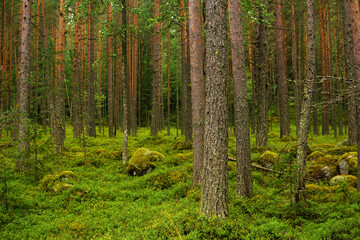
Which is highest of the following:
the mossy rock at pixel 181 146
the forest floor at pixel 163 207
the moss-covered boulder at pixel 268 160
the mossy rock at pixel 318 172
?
the mossy rock at pixel 181 146

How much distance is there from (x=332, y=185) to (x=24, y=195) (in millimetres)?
10111

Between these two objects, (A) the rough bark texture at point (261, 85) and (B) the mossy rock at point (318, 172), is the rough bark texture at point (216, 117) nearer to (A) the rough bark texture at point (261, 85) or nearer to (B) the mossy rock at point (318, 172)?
(B) the mossy rock at point (318, 172)

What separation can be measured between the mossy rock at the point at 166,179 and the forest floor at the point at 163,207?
0.12 ft

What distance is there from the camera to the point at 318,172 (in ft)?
28.8

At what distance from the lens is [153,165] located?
11023 mm

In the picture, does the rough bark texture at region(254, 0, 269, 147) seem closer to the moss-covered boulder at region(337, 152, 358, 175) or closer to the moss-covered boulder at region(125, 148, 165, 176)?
the moss-covered boulder at region(337, 152, 358, 175)

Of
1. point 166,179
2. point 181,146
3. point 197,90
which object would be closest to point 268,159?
point 166,179

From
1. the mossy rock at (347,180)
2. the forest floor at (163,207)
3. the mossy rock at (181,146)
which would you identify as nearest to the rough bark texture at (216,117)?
the forest floor at (163,207)

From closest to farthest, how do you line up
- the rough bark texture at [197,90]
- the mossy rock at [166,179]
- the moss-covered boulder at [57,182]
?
1. the rough bark texture at [197,90]
2. the moss-covered boulder at [57,182]
3. the mossy rock at [166,179]

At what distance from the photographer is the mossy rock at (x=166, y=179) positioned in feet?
29.5

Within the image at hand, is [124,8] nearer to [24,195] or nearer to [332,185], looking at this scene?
[24,195]

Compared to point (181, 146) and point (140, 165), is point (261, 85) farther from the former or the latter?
point (140, 165)

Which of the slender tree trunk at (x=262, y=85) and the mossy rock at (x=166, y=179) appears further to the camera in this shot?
the slender tree trunk at (x=262, y=85)

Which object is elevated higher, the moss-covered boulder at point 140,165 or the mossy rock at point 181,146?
the mossy rock at point 181,146
